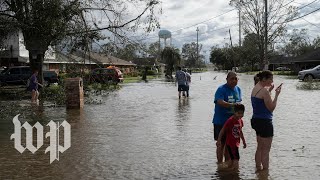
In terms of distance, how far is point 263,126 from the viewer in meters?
6.90

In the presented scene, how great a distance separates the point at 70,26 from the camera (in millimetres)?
19078

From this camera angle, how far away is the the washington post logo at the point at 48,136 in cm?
923

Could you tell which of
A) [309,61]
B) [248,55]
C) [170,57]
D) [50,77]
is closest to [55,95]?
[50,77]

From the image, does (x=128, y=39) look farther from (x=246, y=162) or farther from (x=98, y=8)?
(x=246, y=162)

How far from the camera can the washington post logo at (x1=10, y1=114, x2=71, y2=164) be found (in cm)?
923

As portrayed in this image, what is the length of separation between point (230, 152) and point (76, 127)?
6.16 m

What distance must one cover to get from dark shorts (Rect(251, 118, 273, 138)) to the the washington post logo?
3.69 m

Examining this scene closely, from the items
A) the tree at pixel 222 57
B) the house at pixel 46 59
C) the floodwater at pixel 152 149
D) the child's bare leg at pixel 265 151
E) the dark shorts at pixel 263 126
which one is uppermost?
the tree at pixel 222 57

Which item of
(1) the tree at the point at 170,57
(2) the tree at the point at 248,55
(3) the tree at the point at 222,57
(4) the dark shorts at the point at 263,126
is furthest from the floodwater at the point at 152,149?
(3) the tree at the point at 222,57

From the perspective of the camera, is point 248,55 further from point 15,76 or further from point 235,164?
point 235,164

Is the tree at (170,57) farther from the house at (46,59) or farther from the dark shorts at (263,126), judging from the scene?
the dark shorts at (263,126)

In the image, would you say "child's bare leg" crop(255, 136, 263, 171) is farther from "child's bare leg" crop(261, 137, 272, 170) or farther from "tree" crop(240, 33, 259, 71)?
"tree" crop(240, 33, 259, 71)

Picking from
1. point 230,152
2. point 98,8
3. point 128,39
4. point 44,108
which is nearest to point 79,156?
point 230,152

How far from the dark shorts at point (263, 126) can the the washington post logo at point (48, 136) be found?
145 inches
